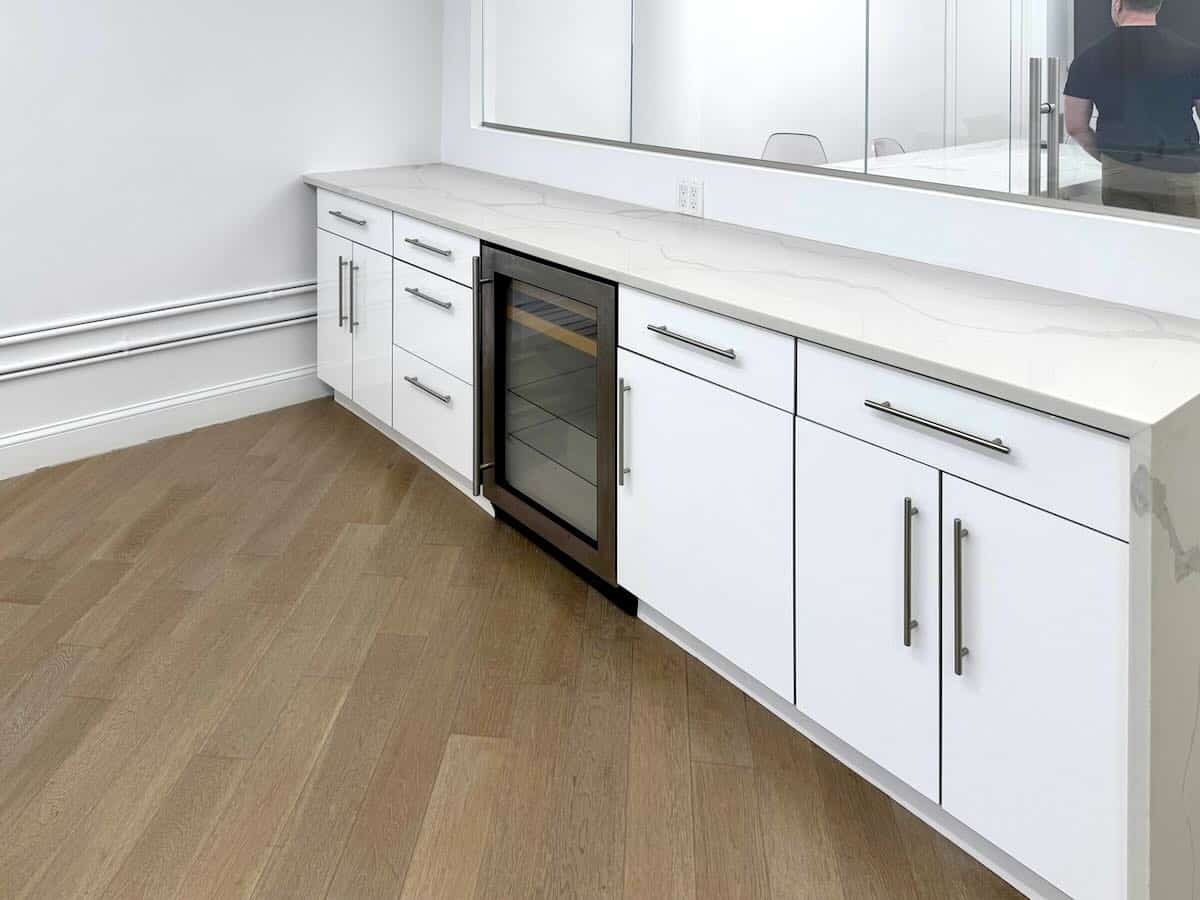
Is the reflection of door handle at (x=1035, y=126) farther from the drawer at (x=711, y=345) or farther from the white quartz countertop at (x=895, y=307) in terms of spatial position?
the drawer at (x=711, y=345)

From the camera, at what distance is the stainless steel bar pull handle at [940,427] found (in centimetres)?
161

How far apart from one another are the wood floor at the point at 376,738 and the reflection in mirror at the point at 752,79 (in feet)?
3.96

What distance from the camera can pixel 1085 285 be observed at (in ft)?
6.92

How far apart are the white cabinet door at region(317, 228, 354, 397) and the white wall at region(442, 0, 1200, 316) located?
70cm

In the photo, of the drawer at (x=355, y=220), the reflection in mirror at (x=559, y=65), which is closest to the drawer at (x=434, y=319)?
the drawer at (x=355, y=220)

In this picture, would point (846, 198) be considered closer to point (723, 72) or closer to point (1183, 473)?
point (723, 72)

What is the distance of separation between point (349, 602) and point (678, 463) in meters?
0.92

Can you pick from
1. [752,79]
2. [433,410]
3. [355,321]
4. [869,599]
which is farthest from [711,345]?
[355,321]

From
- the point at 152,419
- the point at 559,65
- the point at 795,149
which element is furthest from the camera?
the point at 152,419

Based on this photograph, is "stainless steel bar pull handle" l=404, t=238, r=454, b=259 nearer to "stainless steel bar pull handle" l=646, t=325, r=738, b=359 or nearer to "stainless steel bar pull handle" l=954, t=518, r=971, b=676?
"stainless steel bar pull handle" l=646, t=325, r=738, b=359

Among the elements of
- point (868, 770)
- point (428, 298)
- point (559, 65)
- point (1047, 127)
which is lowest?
point (868, 770)

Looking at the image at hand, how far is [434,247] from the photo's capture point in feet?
10.5

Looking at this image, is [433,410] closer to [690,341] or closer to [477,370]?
[477,370]

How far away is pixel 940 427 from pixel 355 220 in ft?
8.19
